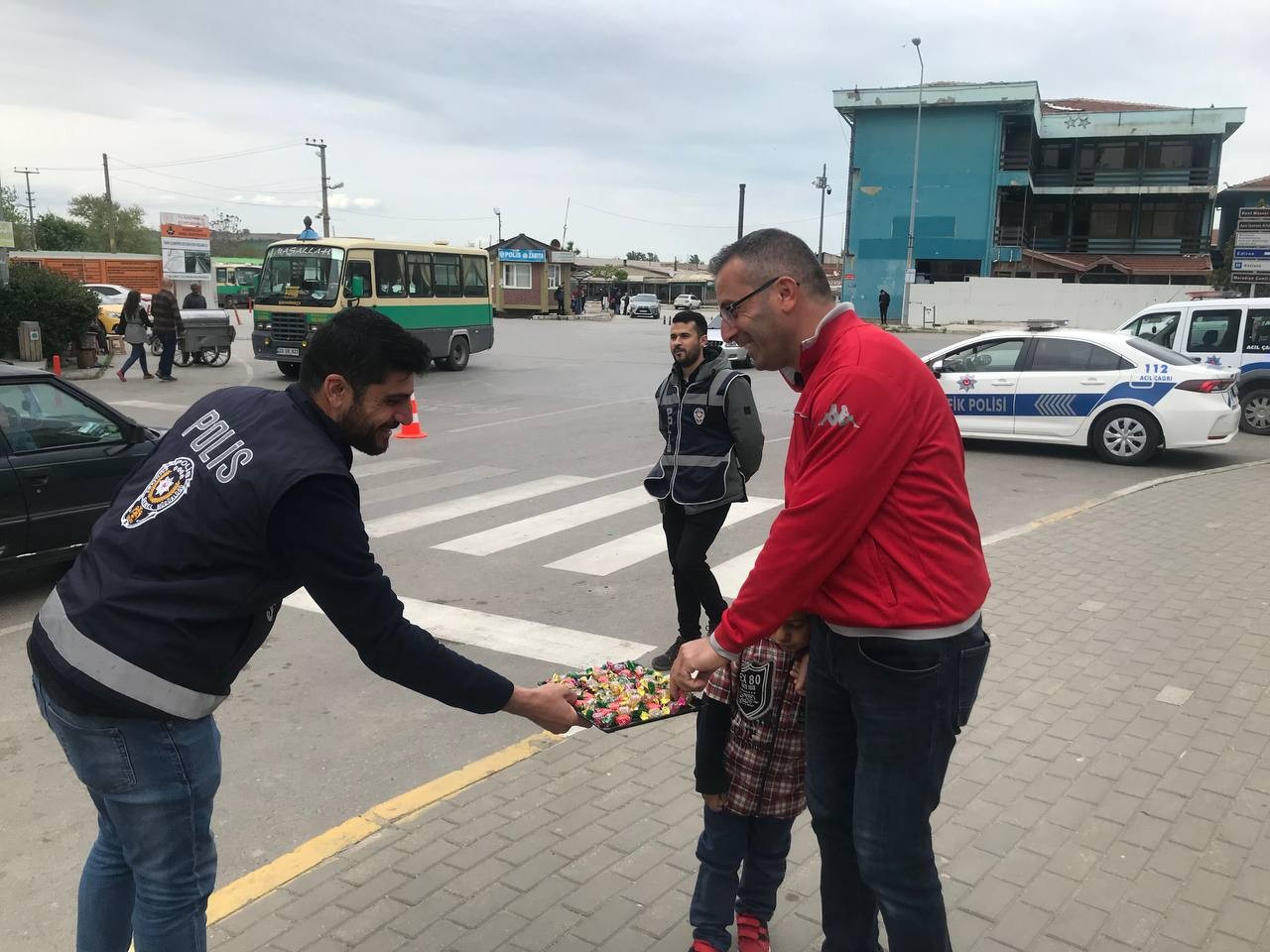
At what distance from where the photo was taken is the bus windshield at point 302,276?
20.4m

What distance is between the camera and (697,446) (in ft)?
17.3

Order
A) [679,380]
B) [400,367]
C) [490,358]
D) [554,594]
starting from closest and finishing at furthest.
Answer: [400,367] < [679,380] < [554,594] < [490,358]

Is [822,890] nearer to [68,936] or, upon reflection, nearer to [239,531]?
[239,531]

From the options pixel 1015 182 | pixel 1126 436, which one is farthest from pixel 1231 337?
pixel 1015 182

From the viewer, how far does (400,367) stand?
7.81ft

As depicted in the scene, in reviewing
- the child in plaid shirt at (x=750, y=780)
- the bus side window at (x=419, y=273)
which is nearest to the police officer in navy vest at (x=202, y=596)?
the child in plaid shirt at (x=750, y=780)

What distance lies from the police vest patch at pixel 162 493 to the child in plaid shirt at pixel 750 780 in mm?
1432

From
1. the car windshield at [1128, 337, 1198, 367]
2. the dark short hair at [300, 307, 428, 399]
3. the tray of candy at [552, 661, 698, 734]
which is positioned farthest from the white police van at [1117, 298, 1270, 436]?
the dark short hair at [300, 307, 428, 399]

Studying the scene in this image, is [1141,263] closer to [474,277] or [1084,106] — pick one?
[1084,106]

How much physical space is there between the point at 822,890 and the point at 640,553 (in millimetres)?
5203

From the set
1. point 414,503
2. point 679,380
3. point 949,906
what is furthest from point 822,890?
point 414,503

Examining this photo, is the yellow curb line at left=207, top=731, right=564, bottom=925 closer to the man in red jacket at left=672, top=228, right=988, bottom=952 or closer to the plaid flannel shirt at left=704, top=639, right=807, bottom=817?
the plaid flannel shirt at left=704, top=639, right=807, bottom=817

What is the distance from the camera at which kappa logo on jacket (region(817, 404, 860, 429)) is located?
2219 millimetres

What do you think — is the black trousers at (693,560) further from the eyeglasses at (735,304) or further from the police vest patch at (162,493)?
the police vest patch at (162,493)
